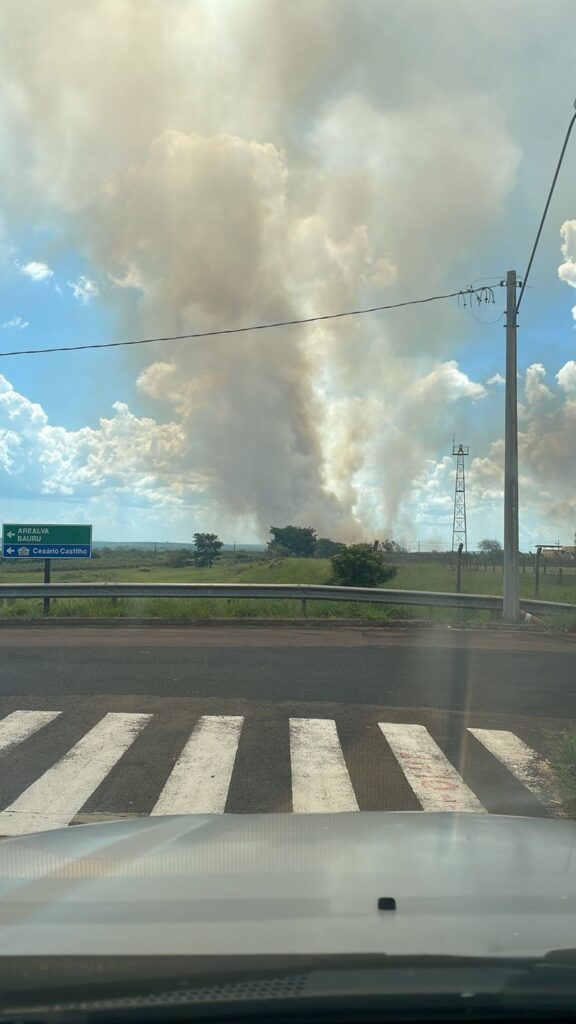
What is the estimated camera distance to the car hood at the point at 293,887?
2.43 meters

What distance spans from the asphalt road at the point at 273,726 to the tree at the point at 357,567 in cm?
1141

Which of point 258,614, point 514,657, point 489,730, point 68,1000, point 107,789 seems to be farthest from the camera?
point 258,614

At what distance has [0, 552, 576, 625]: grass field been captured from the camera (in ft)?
63.6

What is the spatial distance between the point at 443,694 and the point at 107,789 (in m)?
5.31

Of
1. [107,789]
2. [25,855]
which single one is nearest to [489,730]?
[107,789]

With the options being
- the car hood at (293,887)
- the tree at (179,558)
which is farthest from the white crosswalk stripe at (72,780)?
the tree at (179,558)

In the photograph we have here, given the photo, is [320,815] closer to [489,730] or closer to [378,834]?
[378,834]

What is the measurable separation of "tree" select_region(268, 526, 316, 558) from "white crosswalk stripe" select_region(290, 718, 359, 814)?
30630 millimetres

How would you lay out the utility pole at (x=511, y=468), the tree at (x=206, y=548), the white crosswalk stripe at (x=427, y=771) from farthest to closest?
the tree at (x=206, y=548) → the utility pole at (x=511, y=468) → the white crosswalk stripe at (x=427, y=771)

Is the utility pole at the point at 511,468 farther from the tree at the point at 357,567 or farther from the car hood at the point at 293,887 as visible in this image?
the car hood at the point at 293,887

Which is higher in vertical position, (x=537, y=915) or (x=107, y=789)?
(x=537, y=915)

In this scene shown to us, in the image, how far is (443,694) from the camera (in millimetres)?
10742

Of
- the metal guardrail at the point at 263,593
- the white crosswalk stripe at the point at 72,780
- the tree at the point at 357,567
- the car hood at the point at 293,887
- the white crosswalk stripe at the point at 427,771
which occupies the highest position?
the tree at the point at 357,567

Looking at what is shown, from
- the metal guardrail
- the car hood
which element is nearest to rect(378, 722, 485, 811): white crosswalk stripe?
the car hood
